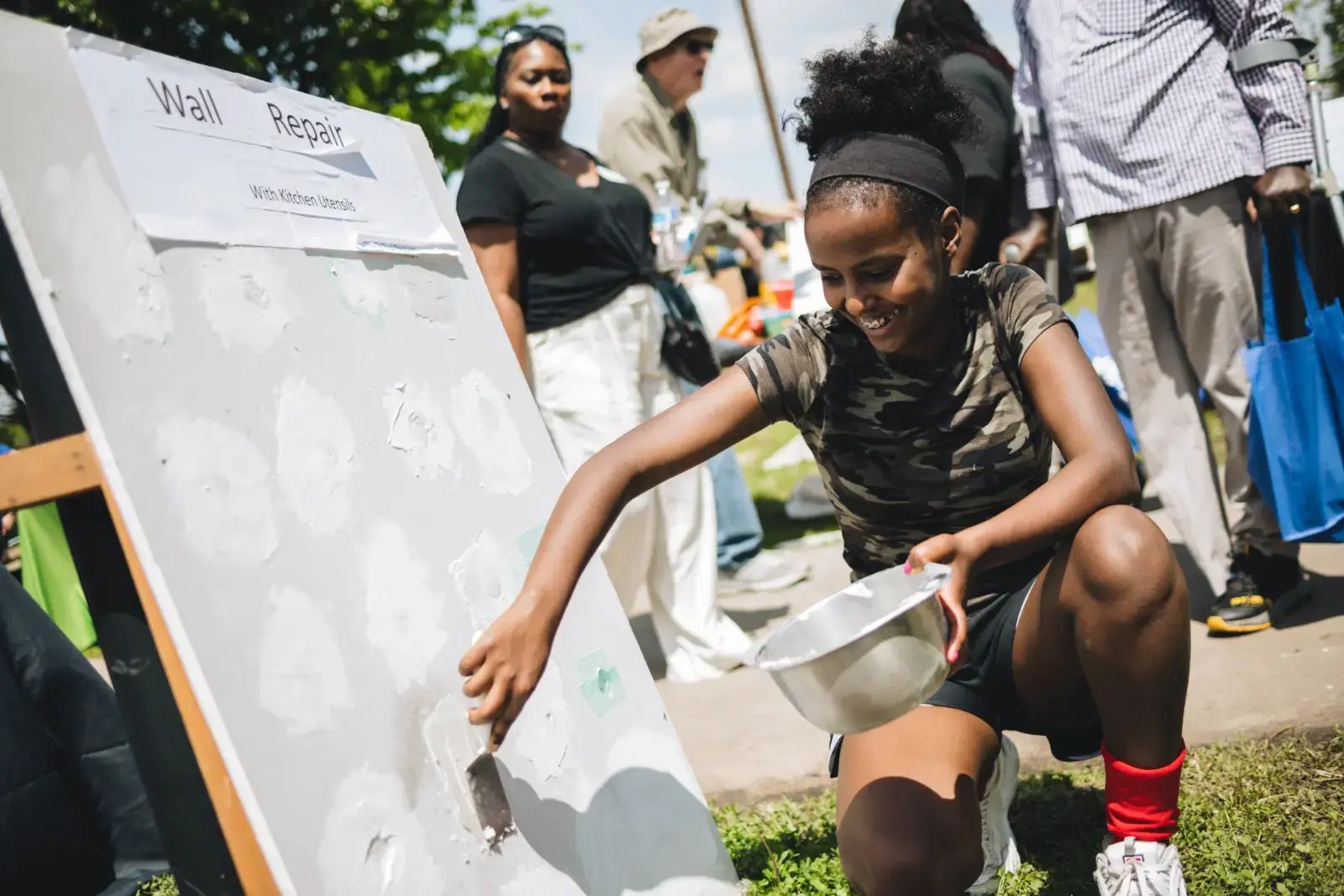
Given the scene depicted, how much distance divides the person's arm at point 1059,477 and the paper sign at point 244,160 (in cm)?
104

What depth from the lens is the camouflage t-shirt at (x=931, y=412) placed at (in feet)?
6.72

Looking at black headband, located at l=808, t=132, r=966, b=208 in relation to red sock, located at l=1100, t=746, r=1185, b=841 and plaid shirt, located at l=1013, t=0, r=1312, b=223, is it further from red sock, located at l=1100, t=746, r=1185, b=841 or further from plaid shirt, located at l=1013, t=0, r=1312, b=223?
plaid shirt, located at l=1013, t=0, r=1312, b=223

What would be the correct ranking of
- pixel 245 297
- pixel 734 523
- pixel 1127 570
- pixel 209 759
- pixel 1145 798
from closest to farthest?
1. pixel 209 759
2. pixel 245 297
3. pixel 1127 570
4. pixel 1145 798
5. pixel 734 523

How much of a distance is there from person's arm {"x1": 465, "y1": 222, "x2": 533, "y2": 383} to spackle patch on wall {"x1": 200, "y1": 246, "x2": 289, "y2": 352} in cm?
177

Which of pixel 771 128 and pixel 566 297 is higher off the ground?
pixel 771 128

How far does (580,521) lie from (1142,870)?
3.39 feet

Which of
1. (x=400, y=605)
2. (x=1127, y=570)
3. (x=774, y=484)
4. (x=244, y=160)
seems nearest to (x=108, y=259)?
→ (x=244, y=160)

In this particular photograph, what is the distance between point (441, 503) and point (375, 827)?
0.53 meters

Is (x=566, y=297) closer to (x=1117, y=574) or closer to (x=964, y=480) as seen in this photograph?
(x=964, y=480)

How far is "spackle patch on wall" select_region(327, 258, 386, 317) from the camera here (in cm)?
184

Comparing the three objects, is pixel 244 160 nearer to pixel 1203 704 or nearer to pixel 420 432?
pixel 420 432

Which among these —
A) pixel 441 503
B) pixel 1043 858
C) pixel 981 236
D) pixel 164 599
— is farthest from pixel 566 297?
pixel 164 599

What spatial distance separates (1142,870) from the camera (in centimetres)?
186

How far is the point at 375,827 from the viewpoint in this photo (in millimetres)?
1525
